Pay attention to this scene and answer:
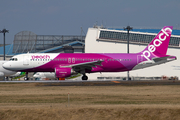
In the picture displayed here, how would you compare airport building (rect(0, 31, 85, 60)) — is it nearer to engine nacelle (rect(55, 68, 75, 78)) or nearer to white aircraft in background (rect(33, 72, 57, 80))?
white aircraft in background (rect(33, 72, 57, 80))

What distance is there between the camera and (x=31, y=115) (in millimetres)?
18828

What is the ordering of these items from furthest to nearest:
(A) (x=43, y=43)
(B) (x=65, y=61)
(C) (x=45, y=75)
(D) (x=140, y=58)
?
(A) (x=43, y=43), (C) (x=45, y=75), (D) (x=140, y=58), (B) (x=65, y=61)

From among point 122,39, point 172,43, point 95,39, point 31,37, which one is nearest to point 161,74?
point 172,43

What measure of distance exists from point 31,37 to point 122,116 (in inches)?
3395

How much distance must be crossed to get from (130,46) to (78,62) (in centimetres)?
3334

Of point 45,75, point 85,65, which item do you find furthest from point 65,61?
point 45,75

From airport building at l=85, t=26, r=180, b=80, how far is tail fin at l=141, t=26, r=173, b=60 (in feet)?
77.0

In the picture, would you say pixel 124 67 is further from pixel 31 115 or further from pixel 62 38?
pixel 62 38

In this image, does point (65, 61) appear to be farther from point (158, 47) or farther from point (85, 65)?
point (158, 47)

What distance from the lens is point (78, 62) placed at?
46.3 metres

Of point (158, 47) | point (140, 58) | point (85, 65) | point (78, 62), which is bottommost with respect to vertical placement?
point (85, 65)

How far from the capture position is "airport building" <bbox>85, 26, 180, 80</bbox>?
7425cm

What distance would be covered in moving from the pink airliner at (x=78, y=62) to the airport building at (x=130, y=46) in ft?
79.5

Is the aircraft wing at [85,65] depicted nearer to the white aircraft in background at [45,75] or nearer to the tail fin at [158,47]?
the tail fin at [158,47]
